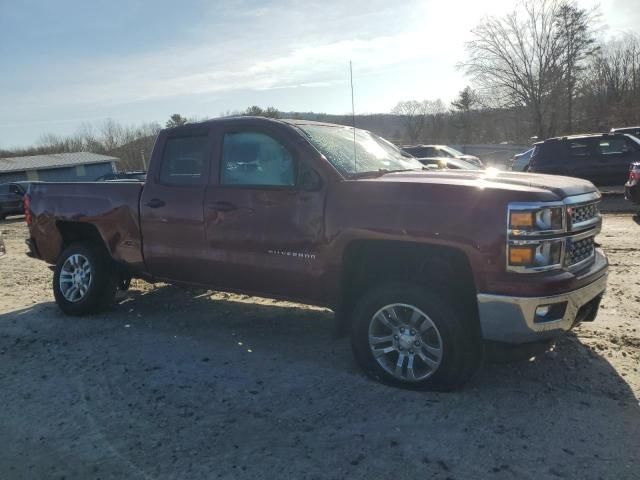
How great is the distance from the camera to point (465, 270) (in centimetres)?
361

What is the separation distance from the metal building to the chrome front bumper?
5208 cm

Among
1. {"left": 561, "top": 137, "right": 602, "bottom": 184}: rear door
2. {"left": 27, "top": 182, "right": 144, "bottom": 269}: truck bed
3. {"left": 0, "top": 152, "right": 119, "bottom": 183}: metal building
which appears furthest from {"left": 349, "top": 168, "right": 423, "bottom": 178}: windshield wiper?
{"left": 0, "top": 152, "right": 119, "bottom": 183}: metal building

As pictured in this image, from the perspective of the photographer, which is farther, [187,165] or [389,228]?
[187,165]

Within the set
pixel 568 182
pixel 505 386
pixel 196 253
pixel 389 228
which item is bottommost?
pixel 505 386

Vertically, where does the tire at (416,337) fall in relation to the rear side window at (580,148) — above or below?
below

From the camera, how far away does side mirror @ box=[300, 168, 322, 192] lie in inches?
159

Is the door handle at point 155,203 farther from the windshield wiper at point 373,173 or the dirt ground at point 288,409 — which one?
the windshield wiper at point 373,173

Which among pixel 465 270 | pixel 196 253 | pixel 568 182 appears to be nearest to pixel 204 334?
pixel 196 253

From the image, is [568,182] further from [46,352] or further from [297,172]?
[46,352]

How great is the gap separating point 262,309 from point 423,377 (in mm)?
2676

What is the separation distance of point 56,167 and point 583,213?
5928 centimetres

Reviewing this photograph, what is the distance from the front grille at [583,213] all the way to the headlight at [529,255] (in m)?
0.34

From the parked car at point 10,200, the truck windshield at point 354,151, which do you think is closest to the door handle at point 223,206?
the truck windshield at point 354,151

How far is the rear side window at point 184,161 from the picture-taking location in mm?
4859
